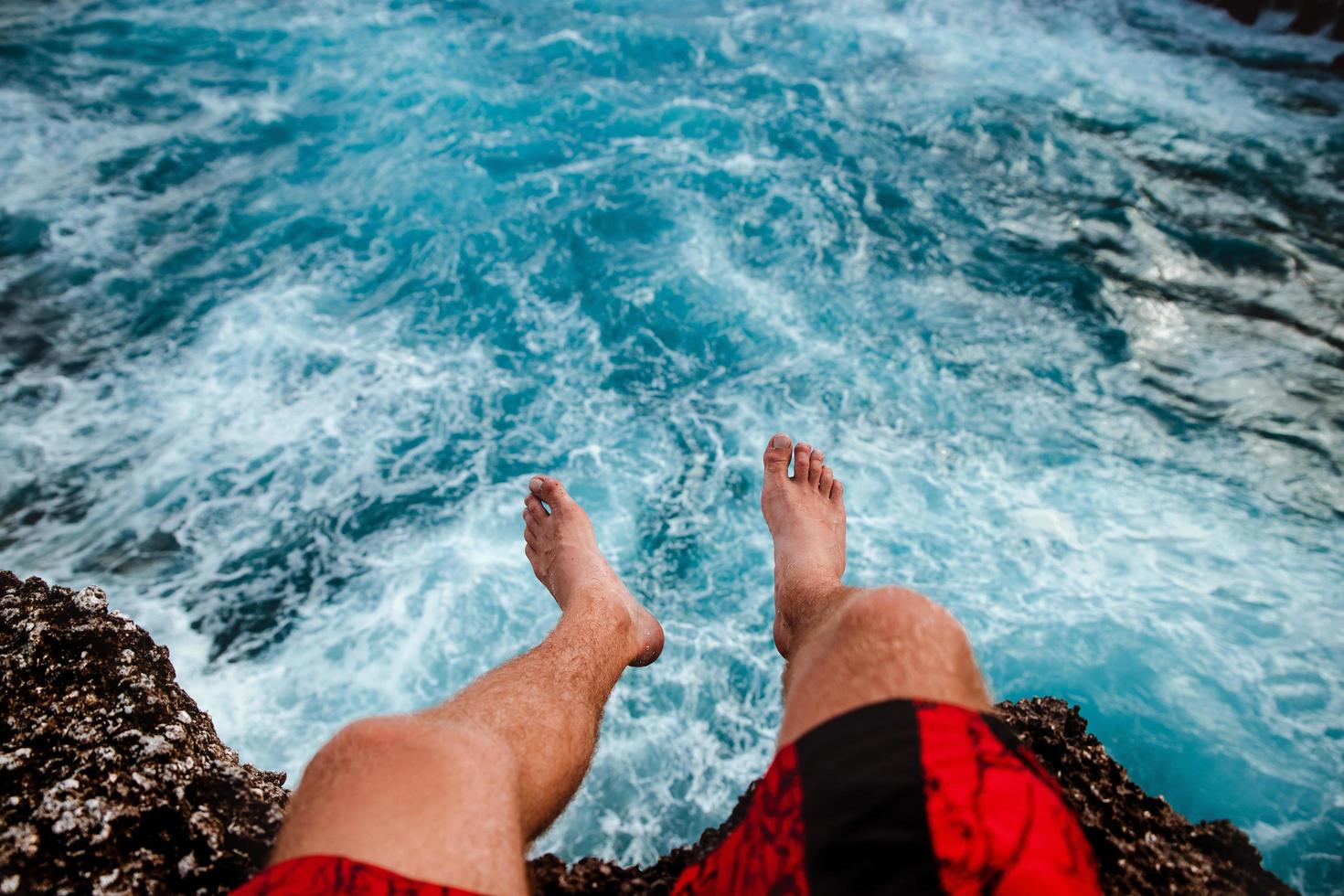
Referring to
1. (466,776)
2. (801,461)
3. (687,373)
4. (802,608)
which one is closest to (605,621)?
(802,608)

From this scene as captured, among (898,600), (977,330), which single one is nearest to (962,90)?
(977,330)

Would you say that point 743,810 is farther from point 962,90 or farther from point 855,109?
point 962,90

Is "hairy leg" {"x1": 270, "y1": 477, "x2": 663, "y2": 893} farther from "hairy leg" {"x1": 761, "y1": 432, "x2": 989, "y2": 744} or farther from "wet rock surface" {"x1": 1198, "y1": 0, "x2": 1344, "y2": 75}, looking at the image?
"wet rock surface" {"x1": 1198, "y1": 0, "x2": 1344, "y2": 75}

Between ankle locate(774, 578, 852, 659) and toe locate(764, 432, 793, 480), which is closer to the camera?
ankle locate(774, 578, 852, 659)

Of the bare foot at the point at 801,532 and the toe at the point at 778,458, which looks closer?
the bare foot at the point at 801,532

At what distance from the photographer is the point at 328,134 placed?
613 centimetres

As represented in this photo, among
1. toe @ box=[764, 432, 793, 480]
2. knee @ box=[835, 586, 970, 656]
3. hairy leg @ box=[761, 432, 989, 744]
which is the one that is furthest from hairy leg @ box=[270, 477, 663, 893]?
toe @ box=[764, 432, 793, 480]

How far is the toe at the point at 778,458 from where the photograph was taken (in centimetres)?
282

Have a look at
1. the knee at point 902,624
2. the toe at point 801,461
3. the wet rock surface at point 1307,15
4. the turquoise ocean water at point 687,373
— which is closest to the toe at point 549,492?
the turquoise ocean water at point 687,373

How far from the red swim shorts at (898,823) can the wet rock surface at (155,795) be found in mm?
678

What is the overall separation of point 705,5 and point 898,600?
874 centimetres

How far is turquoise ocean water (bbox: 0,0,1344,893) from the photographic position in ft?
8.89

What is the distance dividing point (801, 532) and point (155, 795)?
193 centimetres

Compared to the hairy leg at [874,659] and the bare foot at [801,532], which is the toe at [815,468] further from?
the hairy leg at [874,659]
